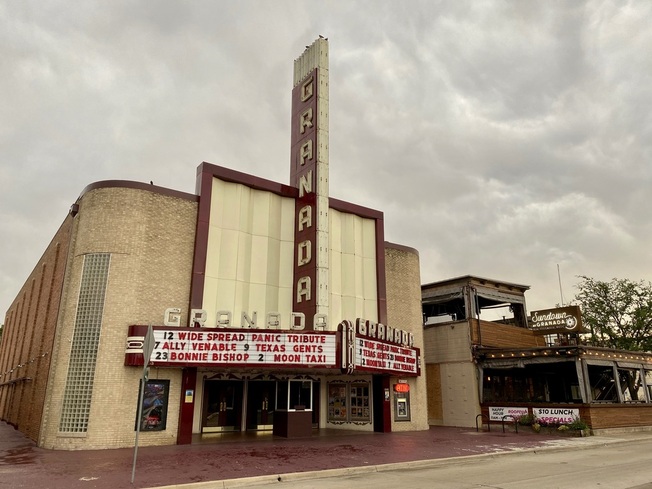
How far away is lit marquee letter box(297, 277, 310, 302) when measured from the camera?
23078 mm

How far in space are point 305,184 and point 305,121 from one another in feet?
11.6

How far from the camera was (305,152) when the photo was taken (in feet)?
83.4

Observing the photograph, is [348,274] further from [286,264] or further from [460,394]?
[460,394]

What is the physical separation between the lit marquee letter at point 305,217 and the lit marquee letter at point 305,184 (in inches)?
30.3

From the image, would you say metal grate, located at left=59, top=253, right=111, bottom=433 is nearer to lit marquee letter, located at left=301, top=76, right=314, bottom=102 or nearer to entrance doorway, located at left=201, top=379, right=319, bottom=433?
entrance doorway, located at left=201, top=379, right=319, bottom=433

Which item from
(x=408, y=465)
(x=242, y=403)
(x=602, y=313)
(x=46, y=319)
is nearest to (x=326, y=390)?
(x=242, y=403)

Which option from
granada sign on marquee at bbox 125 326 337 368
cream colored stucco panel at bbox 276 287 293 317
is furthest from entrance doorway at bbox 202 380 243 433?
granada sign on marquee at bbox 125 326 337 368

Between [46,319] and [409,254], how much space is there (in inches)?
787

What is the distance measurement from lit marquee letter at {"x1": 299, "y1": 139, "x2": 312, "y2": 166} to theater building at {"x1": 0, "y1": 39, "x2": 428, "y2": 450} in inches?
2.5

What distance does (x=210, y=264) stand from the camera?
22.4 metres

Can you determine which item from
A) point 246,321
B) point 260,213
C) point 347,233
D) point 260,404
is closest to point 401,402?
point 260,404

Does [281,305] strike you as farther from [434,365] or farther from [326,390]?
[434,365]

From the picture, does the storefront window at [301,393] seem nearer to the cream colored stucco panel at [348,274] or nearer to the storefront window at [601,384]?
the cream colored stucco panel at [348,274]

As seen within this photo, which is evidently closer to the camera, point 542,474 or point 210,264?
point 542,474
